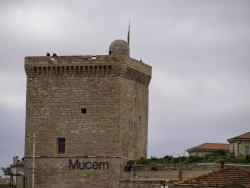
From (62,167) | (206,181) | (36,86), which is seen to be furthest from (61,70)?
(206,181)

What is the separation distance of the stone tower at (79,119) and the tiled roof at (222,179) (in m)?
16.3

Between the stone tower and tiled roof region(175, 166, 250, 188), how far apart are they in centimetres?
1626

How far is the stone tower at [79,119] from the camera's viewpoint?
2584 inches

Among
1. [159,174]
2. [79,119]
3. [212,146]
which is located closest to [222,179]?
[159,174]

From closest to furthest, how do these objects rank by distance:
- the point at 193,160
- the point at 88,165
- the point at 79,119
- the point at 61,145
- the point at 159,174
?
1. the point at 159,174
2. the point at 88,165
3. the point at 79,119
4. the point at 193,160
5. the point at 61,145

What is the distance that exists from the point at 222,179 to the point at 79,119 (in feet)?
61.5

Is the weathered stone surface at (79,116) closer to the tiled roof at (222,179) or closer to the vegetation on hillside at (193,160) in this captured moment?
the vegetation on hillside at (193,160)

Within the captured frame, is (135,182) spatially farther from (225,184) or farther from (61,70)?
(225,184)

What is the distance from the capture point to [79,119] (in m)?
66.1

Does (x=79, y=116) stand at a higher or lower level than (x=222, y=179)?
higher

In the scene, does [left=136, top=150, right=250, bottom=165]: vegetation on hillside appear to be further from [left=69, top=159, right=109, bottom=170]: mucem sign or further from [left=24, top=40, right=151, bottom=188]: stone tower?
[left=69, top=159, right=109, bottom=170]: mucem sign

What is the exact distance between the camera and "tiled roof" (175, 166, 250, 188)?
160 ft

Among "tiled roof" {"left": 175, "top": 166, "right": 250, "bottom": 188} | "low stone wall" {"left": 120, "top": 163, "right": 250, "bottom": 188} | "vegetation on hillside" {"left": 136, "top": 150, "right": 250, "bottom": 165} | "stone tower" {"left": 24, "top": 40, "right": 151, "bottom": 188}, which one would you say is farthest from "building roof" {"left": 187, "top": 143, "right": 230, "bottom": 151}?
"tiled roof" {"left": 175, "top": 166, "right": 250, "bottom": 188}

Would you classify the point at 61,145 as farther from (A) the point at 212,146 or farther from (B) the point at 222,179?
(A) the point at 212,146
